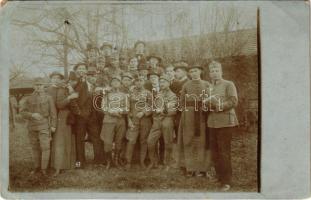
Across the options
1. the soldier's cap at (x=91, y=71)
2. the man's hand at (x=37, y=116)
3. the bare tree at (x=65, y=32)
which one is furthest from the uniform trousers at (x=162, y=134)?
the man's hand at (x=37, y=116)

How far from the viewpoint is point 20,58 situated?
6258 mm

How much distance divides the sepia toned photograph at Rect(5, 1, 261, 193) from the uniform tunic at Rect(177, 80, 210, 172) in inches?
0.6

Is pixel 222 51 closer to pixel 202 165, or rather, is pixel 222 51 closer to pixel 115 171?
pixel 202 165

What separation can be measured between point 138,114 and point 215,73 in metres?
1.30

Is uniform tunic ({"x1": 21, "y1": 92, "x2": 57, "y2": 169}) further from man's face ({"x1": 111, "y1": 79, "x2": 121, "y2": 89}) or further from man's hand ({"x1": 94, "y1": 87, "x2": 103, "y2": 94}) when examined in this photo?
man's face ({"x1": 111, "y1": 79, "x2": 121, "y2": 89})

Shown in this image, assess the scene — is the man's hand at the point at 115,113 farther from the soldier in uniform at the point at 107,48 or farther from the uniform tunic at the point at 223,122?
the uniform tunic at the point at 223,122

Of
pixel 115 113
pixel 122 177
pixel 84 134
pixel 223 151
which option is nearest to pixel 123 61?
pixel 115 113

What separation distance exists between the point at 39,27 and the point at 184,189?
10.7ft

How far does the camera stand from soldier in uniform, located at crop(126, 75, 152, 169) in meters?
6.14

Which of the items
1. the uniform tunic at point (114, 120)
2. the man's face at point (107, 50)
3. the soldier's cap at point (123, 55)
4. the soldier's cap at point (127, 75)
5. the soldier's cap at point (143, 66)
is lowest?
the uniform tunic at point (114, 120)

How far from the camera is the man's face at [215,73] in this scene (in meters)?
6.10

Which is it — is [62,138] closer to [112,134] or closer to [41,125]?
[41,125]

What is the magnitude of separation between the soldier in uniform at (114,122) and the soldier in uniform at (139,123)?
0.34ft

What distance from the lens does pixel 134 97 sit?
6.18 m
